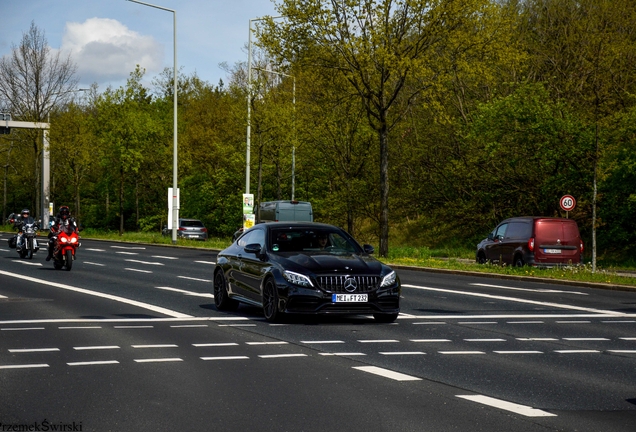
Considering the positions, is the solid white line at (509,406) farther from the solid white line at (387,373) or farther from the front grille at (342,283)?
the front grille at (342,283)

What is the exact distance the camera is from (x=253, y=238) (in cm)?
1638

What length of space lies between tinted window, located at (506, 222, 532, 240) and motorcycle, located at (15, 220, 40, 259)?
15005 millimetres

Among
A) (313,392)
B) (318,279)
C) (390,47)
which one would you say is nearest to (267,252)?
(318,279)

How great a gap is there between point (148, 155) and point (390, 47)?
169 ft

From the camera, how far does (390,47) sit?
114 feet

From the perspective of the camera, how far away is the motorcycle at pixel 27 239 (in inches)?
1347

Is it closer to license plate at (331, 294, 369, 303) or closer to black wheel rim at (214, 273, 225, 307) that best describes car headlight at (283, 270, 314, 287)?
license plate at (331, 294, 369, 303)

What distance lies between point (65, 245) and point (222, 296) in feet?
39.5

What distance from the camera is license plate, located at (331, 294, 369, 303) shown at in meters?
14.4

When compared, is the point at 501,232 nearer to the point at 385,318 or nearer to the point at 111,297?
the point at 111,297

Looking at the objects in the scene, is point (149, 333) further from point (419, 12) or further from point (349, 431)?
point (419, 12)

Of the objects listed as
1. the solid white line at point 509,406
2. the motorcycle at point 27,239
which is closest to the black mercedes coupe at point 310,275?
the solid white line at point 509,406

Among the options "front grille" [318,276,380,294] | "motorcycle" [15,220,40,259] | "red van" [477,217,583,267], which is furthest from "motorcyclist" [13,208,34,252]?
"front grille" [318,276,380,294]

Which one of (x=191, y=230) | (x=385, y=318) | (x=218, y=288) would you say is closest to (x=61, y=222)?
(x=218, y=288)
